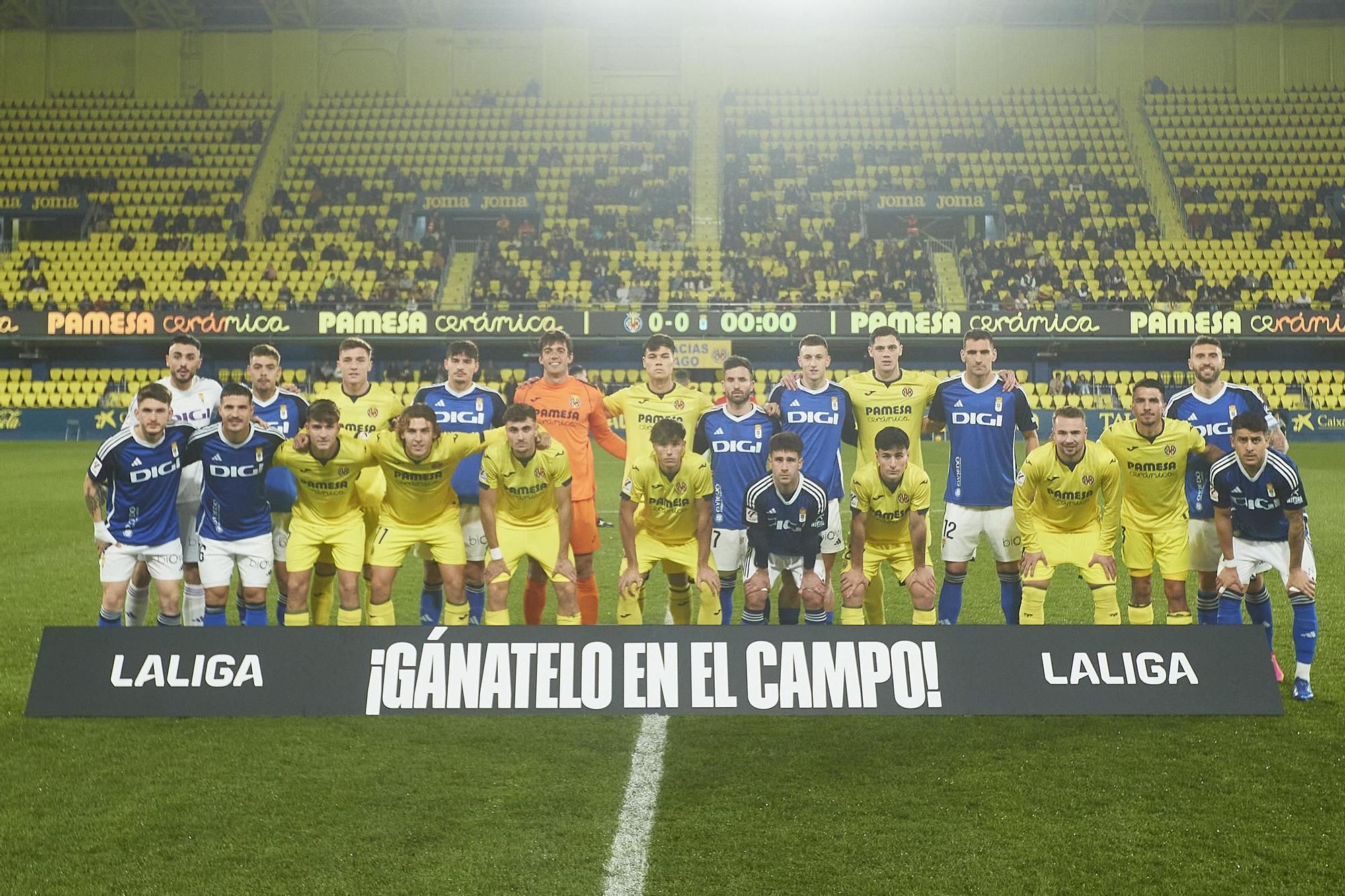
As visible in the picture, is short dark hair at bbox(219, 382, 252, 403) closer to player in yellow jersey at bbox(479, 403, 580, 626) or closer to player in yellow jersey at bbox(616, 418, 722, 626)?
player in yellow jersey at bbox(479, 403, 580, 626)

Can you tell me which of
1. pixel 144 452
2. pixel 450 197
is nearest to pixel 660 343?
pixel 144 452

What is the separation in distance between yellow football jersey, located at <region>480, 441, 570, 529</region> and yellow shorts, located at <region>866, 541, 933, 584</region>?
1.99 meters

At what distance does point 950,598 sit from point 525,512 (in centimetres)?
287

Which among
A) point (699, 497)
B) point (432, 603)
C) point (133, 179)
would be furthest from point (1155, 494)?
point (133, 179)

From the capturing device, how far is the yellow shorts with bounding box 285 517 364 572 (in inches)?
265

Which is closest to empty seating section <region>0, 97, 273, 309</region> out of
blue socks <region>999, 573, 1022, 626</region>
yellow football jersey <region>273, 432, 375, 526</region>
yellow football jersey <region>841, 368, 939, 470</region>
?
yellow football jersey <region>273, 432, 375, 526</region>

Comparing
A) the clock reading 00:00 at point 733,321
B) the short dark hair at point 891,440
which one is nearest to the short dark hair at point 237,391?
the short dark hair at point 891,440

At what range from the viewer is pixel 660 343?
7117 mm

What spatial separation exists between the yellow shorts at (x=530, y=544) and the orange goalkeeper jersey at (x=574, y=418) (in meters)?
0.65

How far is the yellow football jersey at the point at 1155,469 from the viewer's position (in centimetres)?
686

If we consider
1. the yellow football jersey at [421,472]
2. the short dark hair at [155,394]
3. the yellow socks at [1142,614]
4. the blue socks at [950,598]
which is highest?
the short dark hair at [155,394]

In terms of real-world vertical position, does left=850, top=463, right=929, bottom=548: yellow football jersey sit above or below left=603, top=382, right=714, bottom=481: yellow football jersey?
below

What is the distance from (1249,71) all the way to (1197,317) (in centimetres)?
1461

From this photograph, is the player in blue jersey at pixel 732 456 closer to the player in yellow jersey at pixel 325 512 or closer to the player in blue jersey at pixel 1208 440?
the player in yellow jersey at pixel 325 512
